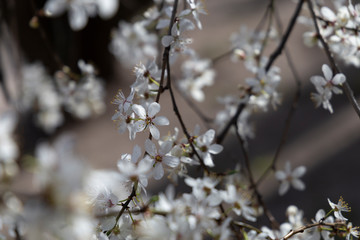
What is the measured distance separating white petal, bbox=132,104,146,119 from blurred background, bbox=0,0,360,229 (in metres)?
1.11

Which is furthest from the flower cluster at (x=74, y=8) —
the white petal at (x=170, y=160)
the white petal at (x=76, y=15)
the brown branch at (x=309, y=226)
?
the brown branch at (x=309, y=226)

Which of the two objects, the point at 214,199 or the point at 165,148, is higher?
the point at 165,148

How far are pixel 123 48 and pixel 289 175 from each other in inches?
37.7

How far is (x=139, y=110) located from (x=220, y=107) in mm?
3173

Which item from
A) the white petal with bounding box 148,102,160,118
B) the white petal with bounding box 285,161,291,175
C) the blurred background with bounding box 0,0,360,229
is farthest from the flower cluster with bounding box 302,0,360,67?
the blurred background with bounding box 0,0,360,229

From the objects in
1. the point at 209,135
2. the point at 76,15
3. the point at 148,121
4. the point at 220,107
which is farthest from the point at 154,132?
the point at 220,107

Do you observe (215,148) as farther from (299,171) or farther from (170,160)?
(299,171)

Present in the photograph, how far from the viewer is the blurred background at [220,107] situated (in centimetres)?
264

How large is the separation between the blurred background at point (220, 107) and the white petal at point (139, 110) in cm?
111

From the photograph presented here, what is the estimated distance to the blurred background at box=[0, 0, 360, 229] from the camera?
8.68 ft

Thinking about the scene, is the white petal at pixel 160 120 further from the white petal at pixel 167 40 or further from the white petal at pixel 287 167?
the white petal at pixel 287 167

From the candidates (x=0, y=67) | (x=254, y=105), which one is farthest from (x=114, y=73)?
(x=254, y=105)

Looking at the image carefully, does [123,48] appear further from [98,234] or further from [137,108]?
[98,234]

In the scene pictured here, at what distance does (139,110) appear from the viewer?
855mm
